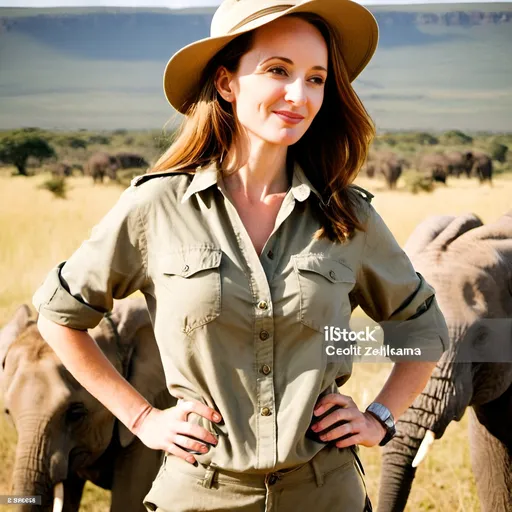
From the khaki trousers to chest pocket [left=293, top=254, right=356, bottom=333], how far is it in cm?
21

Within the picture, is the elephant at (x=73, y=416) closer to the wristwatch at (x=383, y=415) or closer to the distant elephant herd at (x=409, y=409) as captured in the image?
the distant elephant herd at (x=409, y=409)

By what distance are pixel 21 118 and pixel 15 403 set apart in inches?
35.8

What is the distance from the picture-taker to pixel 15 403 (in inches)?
112

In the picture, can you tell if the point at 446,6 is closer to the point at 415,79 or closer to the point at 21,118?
the point at 415,79

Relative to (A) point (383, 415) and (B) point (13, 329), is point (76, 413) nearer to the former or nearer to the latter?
(B) point (13, 329)

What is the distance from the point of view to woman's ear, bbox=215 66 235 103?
159cm

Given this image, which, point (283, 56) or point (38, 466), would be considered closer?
point (283, 56)

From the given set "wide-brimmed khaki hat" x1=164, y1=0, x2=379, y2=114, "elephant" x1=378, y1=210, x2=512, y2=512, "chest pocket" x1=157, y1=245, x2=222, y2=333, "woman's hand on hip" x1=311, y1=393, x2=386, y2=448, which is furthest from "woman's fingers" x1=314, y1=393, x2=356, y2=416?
"elephant" x1=378, y1=210, x2=512, y2=512

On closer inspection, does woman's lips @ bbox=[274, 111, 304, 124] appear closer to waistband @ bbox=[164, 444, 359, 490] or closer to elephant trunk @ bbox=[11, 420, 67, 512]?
waistband @ bbox=[164, 444, 359, 490]

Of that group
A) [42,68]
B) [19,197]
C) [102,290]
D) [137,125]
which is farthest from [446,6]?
[102,290]

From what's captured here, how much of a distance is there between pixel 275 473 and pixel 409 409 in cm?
159

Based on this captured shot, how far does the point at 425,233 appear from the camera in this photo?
3.20m

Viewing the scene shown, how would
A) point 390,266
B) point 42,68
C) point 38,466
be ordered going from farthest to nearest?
point 42,68
point 38,466
point 390,266

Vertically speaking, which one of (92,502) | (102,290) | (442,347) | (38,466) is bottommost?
(92,502)
